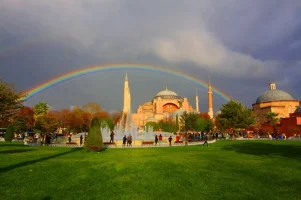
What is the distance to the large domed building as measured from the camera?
6209 cm

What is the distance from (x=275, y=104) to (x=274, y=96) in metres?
2.96

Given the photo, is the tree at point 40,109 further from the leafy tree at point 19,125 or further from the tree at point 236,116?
the tree at point 236,116

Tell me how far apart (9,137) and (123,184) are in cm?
2279

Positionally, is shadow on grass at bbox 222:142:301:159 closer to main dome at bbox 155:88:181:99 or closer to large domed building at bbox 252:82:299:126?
large domed building at bbox 252:82:299:126

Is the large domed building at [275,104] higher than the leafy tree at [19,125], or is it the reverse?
the large domed building at [275,104]

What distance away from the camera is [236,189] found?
631 cm

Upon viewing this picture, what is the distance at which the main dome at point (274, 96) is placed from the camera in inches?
2586

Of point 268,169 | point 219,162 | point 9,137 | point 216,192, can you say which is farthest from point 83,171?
point 9,137

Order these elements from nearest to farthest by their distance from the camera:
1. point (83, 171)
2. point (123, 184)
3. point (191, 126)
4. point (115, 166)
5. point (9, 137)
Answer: point (123, 184) → point (83, 171) → point (115, 166) → point (9, 137) → point (191, 126)

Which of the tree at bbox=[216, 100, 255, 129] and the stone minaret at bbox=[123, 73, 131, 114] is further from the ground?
the stone minaret at bbox=[123, 73, 131, 114]

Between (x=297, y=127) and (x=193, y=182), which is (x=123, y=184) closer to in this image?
(x=193, y=182)

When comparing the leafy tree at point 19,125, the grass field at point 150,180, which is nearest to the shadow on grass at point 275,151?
the grass field at point 150,180

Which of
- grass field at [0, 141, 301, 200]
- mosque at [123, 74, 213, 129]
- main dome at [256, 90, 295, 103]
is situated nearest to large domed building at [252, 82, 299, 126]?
main dome at [256, 90, 295, 103]

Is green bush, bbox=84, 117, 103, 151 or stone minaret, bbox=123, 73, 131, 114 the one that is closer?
green bush, bbox=84, 117, 103, 151
